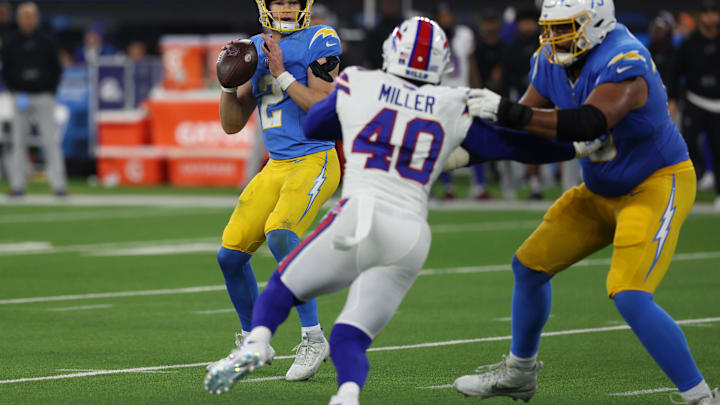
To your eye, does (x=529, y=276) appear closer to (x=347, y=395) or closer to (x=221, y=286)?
(x=347, y=395)

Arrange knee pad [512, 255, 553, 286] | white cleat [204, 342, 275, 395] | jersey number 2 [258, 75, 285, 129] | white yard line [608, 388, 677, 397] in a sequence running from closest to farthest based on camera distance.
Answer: white cleat [204, 342, 275, 395] → knee pad [512, 255, 553, 286] → white yard line [608, 388, 677, 397] → jersey number 2 [258, 75, 285, 129]

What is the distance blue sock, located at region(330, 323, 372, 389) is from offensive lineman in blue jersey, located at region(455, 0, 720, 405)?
951 mm

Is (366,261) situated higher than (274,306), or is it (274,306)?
(366,261)

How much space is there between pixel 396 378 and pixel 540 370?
2.29 feet

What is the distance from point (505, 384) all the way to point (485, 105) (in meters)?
1.44

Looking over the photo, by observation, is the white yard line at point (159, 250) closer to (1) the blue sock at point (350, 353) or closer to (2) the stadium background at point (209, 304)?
(2) the stadium background at point (209, 304)

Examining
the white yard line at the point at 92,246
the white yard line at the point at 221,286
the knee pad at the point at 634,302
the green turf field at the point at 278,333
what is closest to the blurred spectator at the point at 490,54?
the green turf field at the point at 278,333

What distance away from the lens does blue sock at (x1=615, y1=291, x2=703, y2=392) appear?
5.28 metres

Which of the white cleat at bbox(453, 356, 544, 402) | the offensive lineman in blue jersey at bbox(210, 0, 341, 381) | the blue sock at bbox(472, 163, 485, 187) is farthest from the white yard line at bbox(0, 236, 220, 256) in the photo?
the white cleat at bbox(453, 356, 544, 402)

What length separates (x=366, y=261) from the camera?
16.3 ft

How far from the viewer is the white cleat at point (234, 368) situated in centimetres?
477

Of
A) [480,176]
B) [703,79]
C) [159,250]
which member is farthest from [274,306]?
[480,176]

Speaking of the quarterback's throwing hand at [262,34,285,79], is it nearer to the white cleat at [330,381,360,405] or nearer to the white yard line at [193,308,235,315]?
the white cleat at [330,381,360,405]

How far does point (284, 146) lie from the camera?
6.60 metres
